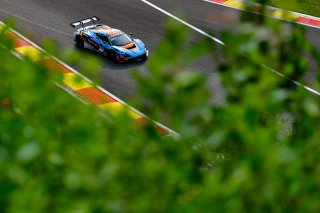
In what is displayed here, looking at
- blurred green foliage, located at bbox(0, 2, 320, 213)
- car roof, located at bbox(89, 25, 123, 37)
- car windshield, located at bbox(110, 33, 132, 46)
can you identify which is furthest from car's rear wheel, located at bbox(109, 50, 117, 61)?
blurred green foliage, located at bbox(0, 2, 320, 213)

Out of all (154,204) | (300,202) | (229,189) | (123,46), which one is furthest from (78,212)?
(123,46)

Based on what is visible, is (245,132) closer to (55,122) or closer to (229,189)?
(229,189)

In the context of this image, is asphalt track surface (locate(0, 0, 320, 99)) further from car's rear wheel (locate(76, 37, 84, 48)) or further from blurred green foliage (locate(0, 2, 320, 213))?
blurred green foliage (locate(0, 2, 320, 213))

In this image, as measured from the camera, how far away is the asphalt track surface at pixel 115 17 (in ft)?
71.6

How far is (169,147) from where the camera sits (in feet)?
13.2

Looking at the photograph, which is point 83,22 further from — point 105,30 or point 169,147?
point 169,147

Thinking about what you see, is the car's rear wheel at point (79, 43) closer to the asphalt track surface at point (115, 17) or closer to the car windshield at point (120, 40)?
the asphalt track surface at point (115, 17)

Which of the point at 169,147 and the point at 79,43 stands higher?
the point at 169,147

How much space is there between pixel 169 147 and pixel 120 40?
17.5m

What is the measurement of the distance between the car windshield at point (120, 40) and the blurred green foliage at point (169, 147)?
16758 millimetres

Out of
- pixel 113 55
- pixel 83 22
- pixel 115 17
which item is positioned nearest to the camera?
pixel 113 55

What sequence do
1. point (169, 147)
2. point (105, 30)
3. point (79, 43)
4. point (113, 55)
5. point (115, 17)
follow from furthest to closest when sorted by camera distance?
point (115, 17) → point (79, 43) → point (105, 30) → point (113, 55) → point (169, 147)

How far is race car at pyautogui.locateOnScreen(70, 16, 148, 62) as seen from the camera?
68.6 ft

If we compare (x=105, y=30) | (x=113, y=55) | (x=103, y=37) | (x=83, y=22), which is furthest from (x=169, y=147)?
(x=83, y=22)
